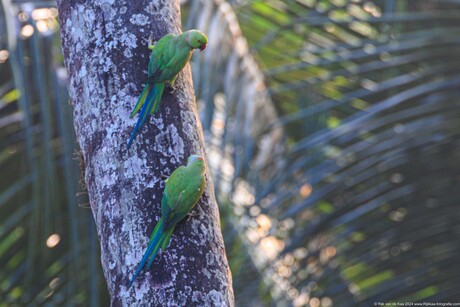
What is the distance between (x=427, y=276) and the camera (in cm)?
349

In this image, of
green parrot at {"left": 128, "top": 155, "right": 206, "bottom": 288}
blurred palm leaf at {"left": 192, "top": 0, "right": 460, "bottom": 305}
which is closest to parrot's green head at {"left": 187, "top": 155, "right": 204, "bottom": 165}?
green parrot at {"left": 128, "top": 155, "right": 206, "bottom": 288}

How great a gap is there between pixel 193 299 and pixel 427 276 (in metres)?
2.17

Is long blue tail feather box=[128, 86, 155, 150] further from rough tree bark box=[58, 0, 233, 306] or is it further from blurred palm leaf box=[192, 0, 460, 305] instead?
blurred palm leaf box=[192, 0, 460, 305]

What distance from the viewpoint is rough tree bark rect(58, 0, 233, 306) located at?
62.3 inches

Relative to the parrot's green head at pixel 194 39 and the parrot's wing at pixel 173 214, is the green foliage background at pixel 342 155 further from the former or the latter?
the parrot's wing at pixel 173 214

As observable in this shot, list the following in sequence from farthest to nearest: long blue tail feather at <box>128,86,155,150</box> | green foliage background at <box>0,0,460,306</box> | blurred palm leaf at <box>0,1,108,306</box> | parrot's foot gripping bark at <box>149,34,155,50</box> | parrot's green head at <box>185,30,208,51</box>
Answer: green foliage background at <box>0,0,460,306</box>, blurred palm leaf at <box>0,1,108,306</box>, parrot's green head at <box>185,30,208,51</box>, parrot's foot gripping bark at <box>149,34,155,50</box>, long blue tail feather at <box>128,86,155,150</box>

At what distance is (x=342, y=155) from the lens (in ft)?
11.1

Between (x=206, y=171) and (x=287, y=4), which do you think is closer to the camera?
(x=206, y=171)

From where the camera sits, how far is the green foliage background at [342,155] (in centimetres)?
336

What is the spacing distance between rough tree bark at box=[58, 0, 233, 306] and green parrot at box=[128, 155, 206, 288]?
0.02 meters

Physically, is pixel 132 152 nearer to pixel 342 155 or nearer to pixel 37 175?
pixel 37 175

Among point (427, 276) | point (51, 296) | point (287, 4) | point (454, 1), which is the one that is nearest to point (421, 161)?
point (427, 276)

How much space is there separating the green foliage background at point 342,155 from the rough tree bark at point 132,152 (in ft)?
4.06

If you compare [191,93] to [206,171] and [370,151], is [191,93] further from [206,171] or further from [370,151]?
[370,151]
